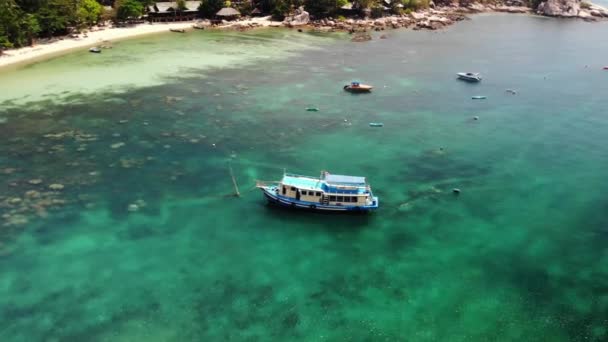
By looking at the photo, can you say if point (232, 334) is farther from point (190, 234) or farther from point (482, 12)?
point (482, 12)

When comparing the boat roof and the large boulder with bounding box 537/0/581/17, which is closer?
the boat roof

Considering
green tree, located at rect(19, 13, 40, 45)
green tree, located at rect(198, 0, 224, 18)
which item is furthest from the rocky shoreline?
green tree, located at rect(19, 13, 40, 45)

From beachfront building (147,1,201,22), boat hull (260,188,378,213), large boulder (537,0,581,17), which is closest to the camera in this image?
boat hull (260,188,378,213)

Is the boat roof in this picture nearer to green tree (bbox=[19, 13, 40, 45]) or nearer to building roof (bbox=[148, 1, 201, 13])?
green tree (bbox=[19, 13, 40, 45])

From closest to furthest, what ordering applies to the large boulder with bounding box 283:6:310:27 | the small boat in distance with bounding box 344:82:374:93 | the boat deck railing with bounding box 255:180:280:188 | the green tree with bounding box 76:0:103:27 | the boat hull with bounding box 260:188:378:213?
1. the boat hull with bounding box 260:188:378:213
2. the boat deck railing with bounding box 255:180:280:188
3. the small boat in distance with bounding box 344:82:374:93
4. the green tree with bounding box 76:0:103:27
5. the large boulder with bounding box 283:6:310:27

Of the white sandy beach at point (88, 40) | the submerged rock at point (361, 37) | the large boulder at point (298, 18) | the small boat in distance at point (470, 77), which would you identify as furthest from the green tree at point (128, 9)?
the small boat in distance at point (470, 77)

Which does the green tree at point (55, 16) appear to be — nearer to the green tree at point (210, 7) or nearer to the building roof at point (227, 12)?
the green tree at point (210, 7)
